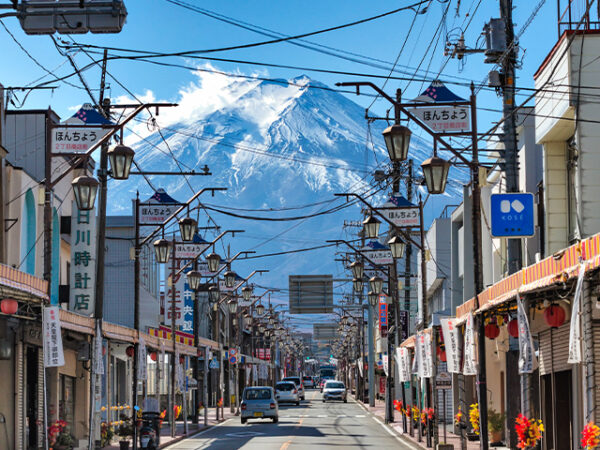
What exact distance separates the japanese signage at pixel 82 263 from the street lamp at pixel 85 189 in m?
18.1

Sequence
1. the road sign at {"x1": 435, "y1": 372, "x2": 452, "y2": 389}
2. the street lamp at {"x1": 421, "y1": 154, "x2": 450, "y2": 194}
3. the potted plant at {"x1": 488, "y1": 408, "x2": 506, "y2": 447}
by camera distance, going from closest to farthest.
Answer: the street lamp at {"x1": 421, "y1": 154, "x2": 450, "y2": 194}
the road sign at {"x1": 435, "y1": 372, "x2": 452, "y2": 389}
the potted plant at {"x1": 488, "y1": 408, "x2": 506, "y2": 447}

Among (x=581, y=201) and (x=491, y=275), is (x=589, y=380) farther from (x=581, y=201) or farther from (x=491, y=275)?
(x=491, y=275)

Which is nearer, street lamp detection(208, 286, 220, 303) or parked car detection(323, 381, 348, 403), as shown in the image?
street lamp detection(208, 286, 220, 303)

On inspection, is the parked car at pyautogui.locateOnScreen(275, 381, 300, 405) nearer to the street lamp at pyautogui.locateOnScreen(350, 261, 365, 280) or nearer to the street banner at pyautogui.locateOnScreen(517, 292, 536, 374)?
the street lamp at pyautogui.locateOnScreen(350, 261, 365, 280)

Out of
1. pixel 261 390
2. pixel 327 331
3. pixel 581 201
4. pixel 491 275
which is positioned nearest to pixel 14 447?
pixel 581 201

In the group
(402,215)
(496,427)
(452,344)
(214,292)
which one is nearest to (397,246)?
(402,215)

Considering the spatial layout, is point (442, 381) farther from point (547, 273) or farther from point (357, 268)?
point (357, 268)

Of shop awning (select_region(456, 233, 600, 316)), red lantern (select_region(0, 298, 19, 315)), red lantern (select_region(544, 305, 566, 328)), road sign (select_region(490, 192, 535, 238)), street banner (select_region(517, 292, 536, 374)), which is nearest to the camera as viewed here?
shop awning (select_region(456, 233, 600, 316))

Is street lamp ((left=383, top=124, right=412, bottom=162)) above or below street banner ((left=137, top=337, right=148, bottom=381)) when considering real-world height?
above

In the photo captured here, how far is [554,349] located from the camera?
2648 cm

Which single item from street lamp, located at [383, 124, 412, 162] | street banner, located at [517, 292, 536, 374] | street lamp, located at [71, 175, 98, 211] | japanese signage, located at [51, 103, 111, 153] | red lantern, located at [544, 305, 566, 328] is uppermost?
japanese signage, located at [51, 103, 111, 153]

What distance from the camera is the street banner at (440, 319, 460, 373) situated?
90.3 feet

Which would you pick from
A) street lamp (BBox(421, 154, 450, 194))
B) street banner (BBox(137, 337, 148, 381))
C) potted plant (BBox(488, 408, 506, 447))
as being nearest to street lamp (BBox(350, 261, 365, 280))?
street banner (BBox(137, 337, 148, 381))

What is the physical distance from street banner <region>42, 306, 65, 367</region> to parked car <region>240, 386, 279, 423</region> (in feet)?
92.2
